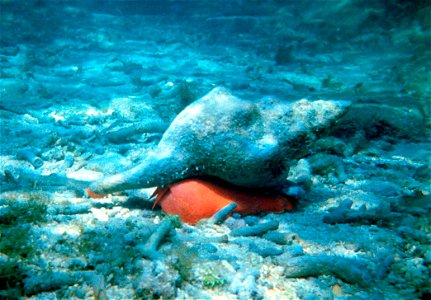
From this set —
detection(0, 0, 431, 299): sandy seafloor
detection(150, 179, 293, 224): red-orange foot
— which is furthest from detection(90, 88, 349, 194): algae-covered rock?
detection(0, 0, 431, 299): sandy seafloor

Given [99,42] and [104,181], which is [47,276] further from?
[99,42]

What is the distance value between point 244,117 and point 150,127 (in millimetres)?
2786

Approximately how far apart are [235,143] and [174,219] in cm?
→ 99

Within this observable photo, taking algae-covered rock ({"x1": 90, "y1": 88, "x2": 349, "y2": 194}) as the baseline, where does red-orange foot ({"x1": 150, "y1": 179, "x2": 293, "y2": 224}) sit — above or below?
below

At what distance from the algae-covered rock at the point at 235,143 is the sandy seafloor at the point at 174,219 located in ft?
1.42

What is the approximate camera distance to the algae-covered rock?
125 inches

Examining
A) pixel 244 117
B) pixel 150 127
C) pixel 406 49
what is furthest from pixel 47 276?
pixel 406 49

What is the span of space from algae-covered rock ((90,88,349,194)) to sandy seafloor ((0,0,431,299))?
17.0 inches

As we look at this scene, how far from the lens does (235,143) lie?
10.4ft

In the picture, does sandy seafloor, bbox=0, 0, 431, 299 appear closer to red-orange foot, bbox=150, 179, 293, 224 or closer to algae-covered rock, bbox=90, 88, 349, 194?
red-orange foot, bbox=150, 179, 293, 224

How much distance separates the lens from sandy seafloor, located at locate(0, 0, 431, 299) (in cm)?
215

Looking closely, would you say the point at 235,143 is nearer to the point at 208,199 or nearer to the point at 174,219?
the point at 208,199

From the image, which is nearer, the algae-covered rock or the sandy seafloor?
the sandy seafloor

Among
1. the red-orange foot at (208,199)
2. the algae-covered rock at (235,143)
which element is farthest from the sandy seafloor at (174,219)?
the algae-covered rock at (235,143)
